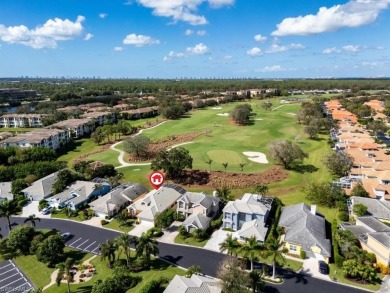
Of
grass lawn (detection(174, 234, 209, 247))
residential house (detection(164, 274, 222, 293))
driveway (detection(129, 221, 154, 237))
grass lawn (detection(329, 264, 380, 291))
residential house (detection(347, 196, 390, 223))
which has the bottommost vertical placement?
driveway (detection(129, 221, 154, 237))

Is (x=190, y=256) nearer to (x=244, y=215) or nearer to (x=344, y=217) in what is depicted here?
(x=244, y=215)

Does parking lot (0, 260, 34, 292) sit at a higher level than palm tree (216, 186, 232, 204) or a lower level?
lower

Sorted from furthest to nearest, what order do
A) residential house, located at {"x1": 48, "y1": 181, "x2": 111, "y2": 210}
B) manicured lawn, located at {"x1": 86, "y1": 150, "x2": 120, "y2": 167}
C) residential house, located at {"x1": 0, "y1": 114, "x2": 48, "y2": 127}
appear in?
residential house, located at {"x1": 0, "y1": 114, "x2": 48, "y2": 127}, manicured lawn, located at {"x1": 86, "y1": 150, "x2": 120, "y2": 167}, residential house, located at {"x1": 48, "y1": 181, "x2": 111, "y2": 210}

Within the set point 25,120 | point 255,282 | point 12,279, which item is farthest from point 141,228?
point 25,120

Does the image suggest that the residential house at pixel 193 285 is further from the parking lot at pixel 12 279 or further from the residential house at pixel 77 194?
the residential house at pixel 77 194

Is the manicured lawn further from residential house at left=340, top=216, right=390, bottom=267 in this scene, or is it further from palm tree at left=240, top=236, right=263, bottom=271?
residential house at left=340, top=216, right=390, bottom=267

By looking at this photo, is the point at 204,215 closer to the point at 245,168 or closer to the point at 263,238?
the point at 263,238

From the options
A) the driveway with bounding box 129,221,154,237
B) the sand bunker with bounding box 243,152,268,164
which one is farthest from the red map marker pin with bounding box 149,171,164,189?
the sand bunker with bounding box 243,152,268,164

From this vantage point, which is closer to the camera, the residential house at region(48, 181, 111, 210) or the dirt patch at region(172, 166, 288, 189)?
the residential house at region(48, 181, 111, 210)

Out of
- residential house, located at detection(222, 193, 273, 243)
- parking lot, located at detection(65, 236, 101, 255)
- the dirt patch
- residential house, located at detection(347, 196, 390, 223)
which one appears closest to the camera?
parking lot, located at detection(65, 236, 101, 255)
